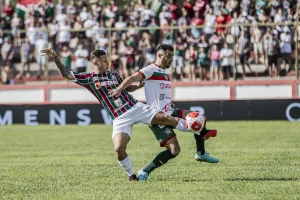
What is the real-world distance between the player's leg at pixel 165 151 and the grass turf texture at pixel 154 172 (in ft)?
0.52

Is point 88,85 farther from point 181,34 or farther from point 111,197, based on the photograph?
point 181,34

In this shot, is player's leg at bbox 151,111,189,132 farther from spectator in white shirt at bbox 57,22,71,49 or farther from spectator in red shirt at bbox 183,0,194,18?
spectator in white shirt at bbox 57,22,71,49

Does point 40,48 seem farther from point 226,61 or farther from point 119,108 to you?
point 119,108

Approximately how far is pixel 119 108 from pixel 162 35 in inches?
570

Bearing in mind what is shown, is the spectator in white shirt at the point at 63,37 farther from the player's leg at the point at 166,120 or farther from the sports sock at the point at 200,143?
the player's leg at the point at 166,120

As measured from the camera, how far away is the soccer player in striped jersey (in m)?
10.3

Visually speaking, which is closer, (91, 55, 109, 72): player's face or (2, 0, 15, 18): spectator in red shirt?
(91, 55, 109, 72): player's face

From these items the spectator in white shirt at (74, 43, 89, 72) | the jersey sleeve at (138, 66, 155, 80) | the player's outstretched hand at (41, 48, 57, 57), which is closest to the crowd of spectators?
the spectator in white shirt at (74, 43, 89, 72)

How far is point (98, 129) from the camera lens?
73.9 feet

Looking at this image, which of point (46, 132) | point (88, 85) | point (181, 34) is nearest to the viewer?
point (88, 85)

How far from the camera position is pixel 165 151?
10.5m

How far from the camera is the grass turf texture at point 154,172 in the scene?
9.22m

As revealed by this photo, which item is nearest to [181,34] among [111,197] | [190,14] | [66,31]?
[190,14]

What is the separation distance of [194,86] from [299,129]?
5391 mm
